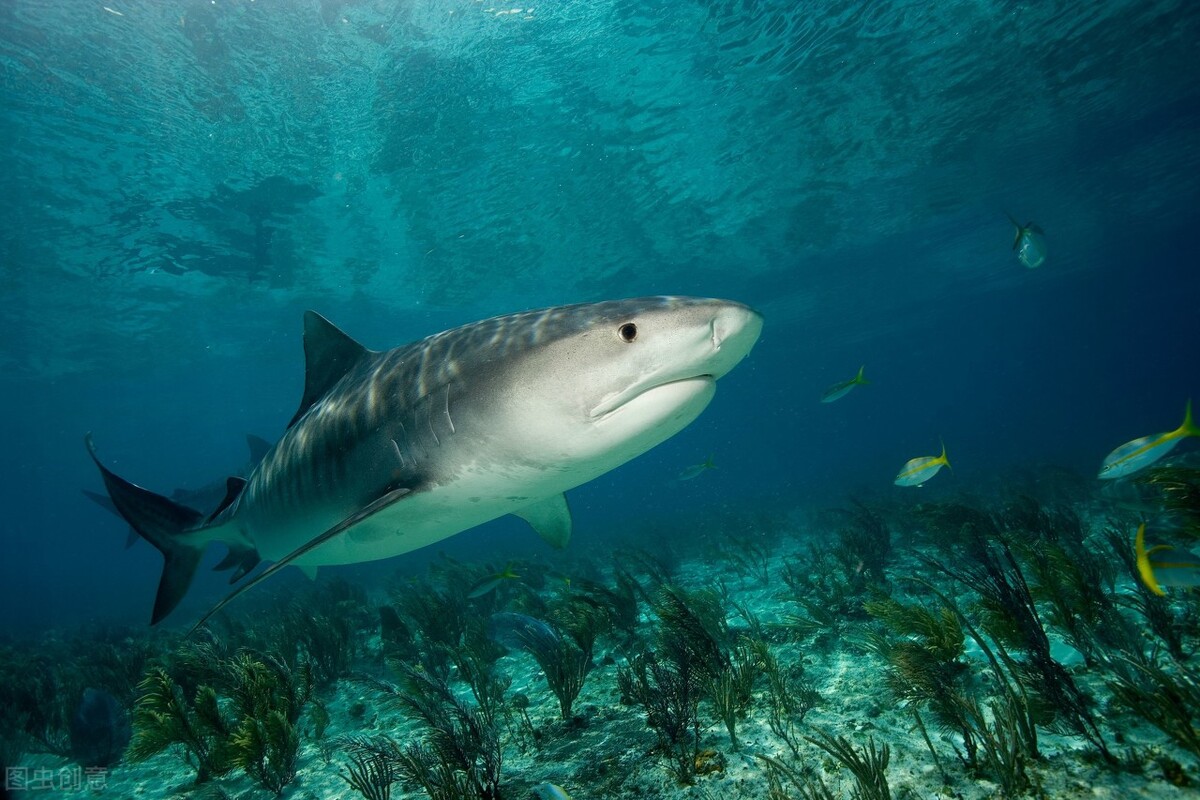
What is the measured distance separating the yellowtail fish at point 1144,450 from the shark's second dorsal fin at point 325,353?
7.11 metres

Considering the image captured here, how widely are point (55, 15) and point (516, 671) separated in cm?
1533

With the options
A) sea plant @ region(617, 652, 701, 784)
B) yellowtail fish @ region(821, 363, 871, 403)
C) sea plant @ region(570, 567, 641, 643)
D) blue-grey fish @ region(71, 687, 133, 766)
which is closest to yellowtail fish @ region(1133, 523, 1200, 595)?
sea plant @ region(617, 652, 701, 784)

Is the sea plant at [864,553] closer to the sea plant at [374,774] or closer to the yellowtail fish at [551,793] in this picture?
the yellowtail fish at [551,793]

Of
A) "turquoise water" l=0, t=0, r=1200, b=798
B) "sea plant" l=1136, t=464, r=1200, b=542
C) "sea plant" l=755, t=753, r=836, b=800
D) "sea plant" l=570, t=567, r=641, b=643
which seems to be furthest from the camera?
"turquoise water" l=0, t=0, r=1200, b=798

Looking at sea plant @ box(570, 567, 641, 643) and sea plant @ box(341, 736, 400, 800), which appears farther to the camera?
sea plant @ box(570, 567, 641, 643)

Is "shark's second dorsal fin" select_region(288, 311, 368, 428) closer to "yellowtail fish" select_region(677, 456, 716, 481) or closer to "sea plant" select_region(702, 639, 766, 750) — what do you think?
"sea plant" select_region(702, 639, 766, 750)

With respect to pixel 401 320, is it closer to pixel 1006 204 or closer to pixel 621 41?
pixel 621 41

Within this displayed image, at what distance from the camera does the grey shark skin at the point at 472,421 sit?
8.39ft

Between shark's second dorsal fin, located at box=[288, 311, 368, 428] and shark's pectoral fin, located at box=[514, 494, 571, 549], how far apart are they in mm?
2130

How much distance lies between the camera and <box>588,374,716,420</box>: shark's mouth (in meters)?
2.56

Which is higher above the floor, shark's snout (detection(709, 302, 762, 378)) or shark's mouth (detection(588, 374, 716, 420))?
shark's snout (detection(709, 302, 762, 378))

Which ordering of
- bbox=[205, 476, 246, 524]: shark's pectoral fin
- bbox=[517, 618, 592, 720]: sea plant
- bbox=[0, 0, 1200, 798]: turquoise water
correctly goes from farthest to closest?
bbox=[0, 0, 1200, 798]: turquoise water < bbox=[205, 476, 246, 524]: shark's pectoral fin < bbox=[517, 618, 592, 720]: sea plant

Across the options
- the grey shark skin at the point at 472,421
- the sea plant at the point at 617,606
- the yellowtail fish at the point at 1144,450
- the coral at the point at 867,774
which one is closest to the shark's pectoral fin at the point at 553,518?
the grey shark skin at the point at 472,421

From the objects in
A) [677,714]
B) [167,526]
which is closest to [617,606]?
[677,714]
